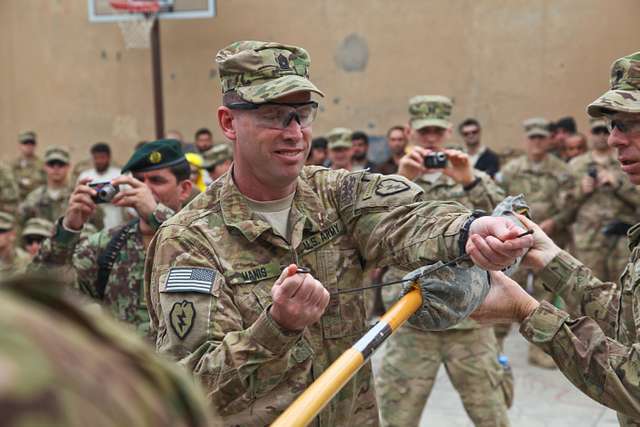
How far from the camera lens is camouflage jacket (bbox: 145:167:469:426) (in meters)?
2.30

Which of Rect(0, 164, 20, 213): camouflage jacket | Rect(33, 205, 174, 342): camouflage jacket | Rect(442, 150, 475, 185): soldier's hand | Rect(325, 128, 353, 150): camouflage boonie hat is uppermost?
Rect(442, 150, 475, 185): soldier's hand

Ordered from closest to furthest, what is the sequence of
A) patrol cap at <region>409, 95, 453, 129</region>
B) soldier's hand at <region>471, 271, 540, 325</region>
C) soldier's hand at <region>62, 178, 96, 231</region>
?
soldier's hand at <region>471, 271, 540, 325</region>, soldier's hand at <region>62, 178, 96, 231</region>, patrol cap at <region>409, 95, 453, 129</region>

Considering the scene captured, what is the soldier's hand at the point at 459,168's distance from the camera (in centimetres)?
537

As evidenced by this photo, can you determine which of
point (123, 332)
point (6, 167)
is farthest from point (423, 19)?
point (123, 332)

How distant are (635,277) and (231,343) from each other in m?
1.22

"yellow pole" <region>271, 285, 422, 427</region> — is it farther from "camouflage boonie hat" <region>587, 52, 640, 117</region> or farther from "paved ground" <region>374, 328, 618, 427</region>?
"paved ground" <region>374, 328, 618, 427</region>

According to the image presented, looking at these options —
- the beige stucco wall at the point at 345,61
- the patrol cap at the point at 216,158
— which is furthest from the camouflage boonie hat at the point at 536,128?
the patrol cap at the point at 216,158

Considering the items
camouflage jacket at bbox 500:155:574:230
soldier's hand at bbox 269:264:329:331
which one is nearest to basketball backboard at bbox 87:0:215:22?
camouflage jacket at bbox 500:155:574:230

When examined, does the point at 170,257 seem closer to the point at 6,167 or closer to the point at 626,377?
the point at 626,377

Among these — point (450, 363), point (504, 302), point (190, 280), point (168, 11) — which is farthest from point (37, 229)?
point (168, 11)

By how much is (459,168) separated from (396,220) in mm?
2891

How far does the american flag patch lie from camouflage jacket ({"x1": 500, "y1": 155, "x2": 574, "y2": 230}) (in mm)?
6717

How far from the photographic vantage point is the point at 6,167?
11898 mm

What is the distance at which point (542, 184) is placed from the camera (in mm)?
8945
